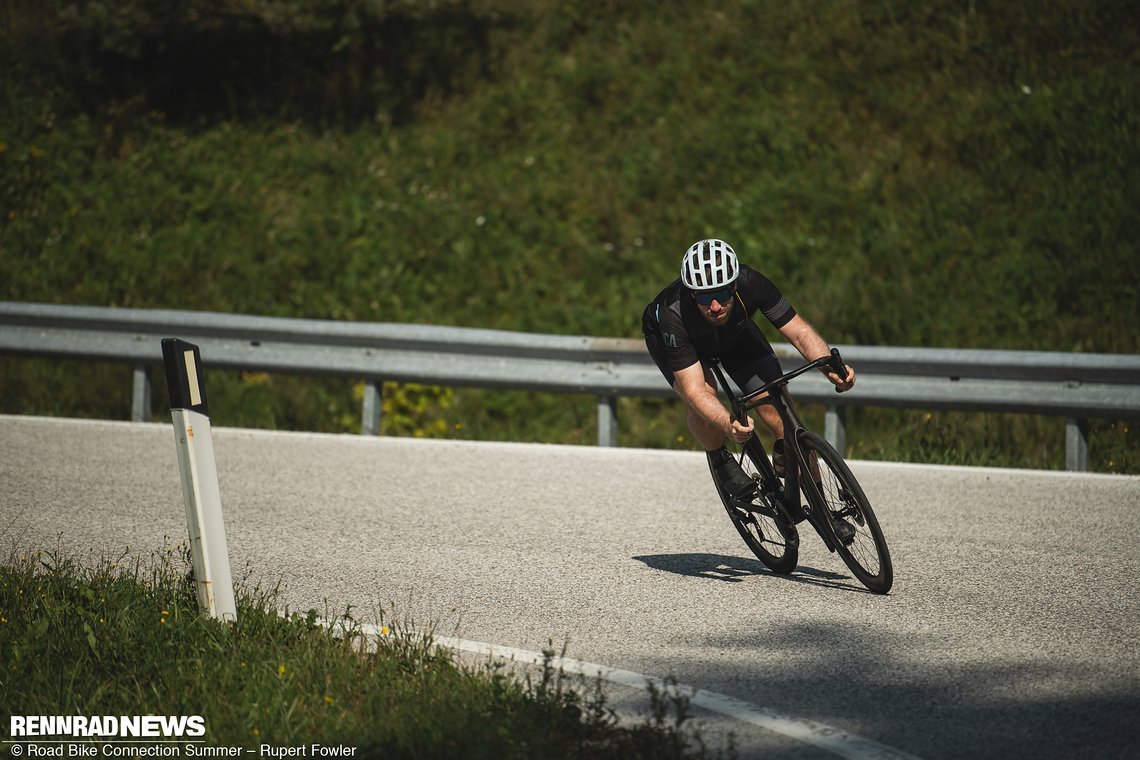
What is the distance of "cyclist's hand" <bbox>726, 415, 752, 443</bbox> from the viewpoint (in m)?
5.62

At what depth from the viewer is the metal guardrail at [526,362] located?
8789mm

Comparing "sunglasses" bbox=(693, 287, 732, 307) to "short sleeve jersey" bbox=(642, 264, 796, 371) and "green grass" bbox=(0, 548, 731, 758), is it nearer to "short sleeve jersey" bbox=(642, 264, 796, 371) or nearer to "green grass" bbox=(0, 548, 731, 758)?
"short sleeve jersey" bbox=(642, 264, 796, 371)

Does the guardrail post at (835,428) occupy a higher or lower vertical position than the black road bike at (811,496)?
higher

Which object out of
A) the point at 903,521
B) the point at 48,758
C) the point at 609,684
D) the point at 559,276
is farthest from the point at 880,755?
the point at 559,276

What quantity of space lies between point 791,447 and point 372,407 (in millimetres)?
5481

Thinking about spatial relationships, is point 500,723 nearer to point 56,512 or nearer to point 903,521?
point 903,521

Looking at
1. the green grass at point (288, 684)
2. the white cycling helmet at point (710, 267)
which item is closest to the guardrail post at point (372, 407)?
the green grass at point (288, 684)

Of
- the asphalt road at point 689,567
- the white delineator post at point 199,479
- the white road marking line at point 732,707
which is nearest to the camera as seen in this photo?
the white road marking line at point 732,707

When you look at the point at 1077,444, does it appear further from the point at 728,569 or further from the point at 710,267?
the point at 710,267

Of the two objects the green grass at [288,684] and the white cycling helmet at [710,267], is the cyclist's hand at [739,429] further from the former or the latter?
the green grass at [288,684]

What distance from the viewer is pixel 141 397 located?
1086 cm

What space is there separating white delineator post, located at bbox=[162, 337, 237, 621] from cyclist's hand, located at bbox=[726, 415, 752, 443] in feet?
7.60

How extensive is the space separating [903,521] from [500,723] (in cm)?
414

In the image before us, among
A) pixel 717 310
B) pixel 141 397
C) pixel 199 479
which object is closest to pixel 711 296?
pixel 717 310
